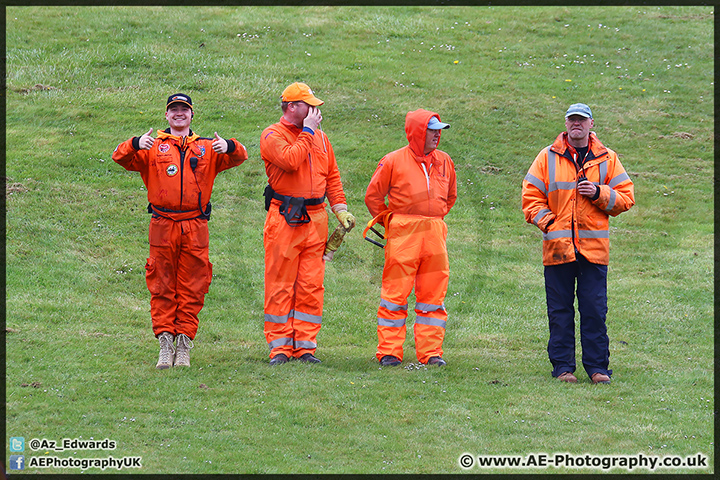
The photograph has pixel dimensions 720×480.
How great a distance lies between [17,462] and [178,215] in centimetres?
279

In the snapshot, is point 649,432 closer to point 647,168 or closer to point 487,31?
point 647,168

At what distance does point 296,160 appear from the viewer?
290 inches

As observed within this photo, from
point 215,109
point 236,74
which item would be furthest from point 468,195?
point 236,74

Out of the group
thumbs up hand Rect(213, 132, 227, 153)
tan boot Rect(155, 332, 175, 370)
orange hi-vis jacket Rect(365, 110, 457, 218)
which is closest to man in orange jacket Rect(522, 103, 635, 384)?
orange hi-vis jacket Rect(365, 110, 457, 218)

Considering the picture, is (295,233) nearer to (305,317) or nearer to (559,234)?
(305,317)

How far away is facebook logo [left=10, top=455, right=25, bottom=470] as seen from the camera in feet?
17.1

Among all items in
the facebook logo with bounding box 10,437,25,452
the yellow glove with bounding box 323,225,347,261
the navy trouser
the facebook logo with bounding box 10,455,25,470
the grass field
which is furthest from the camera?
the yellow glove with bounding box 323,225,347,261

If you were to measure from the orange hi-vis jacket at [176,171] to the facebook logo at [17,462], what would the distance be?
2.70 metres

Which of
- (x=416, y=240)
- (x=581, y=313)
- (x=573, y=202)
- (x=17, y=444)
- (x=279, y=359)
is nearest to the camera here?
(x=17, y=444)

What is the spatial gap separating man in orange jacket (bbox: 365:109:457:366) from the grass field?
14.2 inches

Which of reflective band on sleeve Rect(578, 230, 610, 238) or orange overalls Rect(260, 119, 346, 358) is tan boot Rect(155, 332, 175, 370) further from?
reflective band on sleeve Rect(578, 230, 610, 238)

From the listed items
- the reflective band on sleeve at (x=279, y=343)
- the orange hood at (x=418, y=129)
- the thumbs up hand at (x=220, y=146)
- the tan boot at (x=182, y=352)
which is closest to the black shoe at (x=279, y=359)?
the reflective band on sleeve at (x=279, y=343)

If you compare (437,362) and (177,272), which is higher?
(177,272)

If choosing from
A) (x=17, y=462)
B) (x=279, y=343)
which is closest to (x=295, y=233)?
(x=279, y=343)
